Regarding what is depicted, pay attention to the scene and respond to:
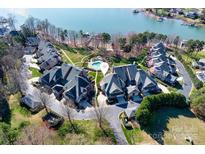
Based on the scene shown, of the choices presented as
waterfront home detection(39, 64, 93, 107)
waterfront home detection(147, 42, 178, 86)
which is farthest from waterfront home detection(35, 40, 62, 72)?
waterfront home detection(147, 42, 178, 86)

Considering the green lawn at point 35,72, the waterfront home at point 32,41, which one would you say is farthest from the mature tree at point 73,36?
the green lawn at point 35,72

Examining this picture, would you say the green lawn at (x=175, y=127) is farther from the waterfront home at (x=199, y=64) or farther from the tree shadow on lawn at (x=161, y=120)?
the waterfront home at (x=199, y=64)

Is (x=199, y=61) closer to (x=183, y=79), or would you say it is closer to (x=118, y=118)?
(x=183, y=79)

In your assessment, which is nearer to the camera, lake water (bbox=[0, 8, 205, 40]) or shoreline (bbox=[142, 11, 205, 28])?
lake water (bbox=[0, 8, 205, 40])

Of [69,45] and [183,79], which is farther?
[69,45]

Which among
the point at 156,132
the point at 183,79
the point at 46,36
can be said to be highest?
the point at 46,36

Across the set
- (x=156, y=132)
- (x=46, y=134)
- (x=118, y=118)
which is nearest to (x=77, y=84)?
(x=118, y=118)

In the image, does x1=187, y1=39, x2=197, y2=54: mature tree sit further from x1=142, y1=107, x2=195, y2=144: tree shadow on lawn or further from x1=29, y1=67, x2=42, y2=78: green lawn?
x1=29, y1=67, x2=42, y2=78: green lawn

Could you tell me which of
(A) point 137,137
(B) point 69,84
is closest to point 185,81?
→ (A) point 137,137
